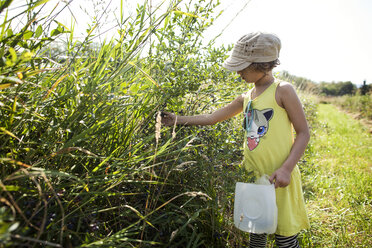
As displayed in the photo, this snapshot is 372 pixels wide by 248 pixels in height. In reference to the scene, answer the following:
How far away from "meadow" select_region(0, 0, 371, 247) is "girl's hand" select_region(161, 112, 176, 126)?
0.18 ft

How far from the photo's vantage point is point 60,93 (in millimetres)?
1341

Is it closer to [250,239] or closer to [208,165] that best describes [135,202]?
[208,165]

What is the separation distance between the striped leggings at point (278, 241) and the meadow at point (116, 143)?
0.28ft

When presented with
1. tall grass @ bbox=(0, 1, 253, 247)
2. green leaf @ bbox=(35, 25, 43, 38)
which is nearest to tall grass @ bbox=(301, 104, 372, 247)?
tall grass @ bbox=(0, 1, 253, 247)

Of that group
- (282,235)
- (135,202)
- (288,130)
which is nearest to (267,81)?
(288,130)

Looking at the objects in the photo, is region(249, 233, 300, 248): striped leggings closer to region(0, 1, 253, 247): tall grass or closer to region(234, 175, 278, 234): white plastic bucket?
region(0, 1, 253, 247): tall grass

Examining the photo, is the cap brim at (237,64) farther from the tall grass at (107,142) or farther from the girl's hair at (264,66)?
the tall grass at (107,142)

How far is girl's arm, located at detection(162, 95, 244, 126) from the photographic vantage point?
5.73ft

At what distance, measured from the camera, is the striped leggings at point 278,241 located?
163 cm

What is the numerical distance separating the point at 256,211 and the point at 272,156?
14.7 inches

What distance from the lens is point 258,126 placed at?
67.9 inches

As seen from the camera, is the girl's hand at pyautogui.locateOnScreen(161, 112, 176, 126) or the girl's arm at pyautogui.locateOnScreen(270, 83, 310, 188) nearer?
the girl's arm at pyautogui.locateOnScreen(270, 83, 310, 188)

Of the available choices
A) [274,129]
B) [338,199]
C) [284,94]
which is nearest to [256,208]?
[274,129]

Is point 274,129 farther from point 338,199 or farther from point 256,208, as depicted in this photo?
point 338,199
